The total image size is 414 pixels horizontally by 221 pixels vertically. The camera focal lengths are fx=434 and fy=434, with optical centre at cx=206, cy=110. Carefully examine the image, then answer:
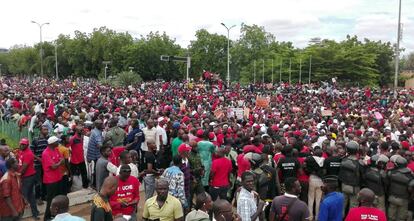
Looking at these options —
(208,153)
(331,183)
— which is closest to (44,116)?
(208,153)

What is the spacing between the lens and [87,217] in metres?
7.99

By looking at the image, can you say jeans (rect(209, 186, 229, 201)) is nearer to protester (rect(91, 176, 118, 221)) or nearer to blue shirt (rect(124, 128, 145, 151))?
A: blue shirt (rect(124, 128, 145, 151))

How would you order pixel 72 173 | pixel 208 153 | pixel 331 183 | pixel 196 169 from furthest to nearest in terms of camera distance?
pixel 72 173 < pixel 208 153 < pixel 196 169 < pixel 331 183

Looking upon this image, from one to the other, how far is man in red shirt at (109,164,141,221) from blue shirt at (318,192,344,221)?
7.78 feet

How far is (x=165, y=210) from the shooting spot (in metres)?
4.97

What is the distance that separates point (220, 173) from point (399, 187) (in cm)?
281

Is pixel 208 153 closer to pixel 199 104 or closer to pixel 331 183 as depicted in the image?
pixel 331 183

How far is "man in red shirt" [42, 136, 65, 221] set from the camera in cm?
704

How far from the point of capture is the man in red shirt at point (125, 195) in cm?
546

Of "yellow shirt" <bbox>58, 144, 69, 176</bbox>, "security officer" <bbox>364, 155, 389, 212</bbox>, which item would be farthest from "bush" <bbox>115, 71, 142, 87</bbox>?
"security officer" <bbox>364, 155, 389, 212</bbox>

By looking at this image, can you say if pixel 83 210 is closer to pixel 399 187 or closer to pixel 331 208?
pixel 331 208

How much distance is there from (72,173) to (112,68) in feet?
191

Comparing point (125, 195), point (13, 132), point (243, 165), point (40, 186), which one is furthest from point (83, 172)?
point (13, 132)

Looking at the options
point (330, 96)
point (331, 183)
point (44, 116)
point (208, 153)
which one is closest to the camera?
point (331, 183)
